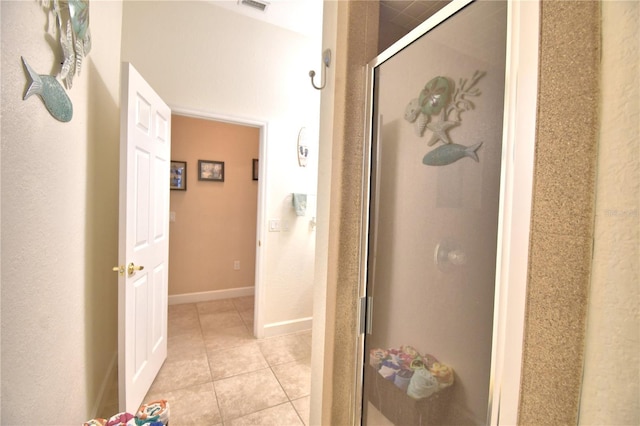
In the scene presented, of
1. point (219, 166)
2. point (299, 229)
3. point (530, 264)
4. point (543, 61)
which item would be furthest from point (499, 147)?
point (219, 166)

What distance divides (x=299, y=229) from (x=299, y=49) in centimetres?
181

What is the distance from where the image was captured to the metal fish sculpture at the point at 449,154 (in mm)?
771

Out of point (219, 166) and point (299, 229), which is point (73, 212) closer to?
point (299, 229)

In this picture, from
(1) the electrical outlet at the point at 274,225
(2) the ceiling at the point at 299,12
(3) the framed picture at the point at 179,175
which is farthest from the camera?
(3) the framed picture at the point at 179,175

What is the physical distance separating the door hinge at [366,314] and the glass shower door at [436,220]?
1cm

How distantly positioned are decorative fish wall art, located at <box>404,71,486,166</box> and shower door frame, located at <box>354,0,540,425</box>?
15 cm

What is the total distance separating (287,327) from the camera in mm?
2707

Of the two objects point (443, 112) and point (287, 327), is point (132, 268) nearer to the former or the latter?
point (287, 327)

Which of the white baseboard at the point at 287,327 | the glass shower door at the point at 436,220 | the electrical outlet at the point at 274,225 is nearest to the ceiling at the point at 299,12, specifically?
the glass shower door at the point at 436,220

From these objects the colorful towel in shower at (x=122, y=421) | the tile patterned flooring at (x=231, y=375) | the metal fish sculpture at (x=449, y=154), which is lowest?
the tile patterned flooring at (x=231, y=375)

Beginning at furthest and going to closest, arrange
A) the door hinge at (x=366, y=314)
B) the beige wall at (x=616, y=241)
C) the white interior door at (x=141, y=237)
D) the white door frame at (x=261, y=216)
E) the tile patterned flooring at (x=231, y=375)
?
the white door frame at (x=261, y=216) → the tile patterned flooring at (x=231, y=375) → the white interior door at (x=141, y=237) → the door hinge at (x=366, y=314) → the beige wall at (x=616, y=241)

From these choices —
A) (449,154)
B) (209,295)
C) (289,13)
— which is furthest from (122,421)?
(289,13)

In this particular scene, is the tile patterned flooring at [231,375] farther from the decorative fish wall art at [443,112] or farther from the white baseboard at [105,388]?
the decorative fish wall art at [443,112]

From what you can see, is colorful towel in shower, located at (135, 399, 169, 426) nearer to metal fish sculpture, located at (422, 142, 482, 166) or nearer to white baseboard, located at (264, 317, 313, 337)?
metal fish sculpture, located at (422, 142, 482, 166)
